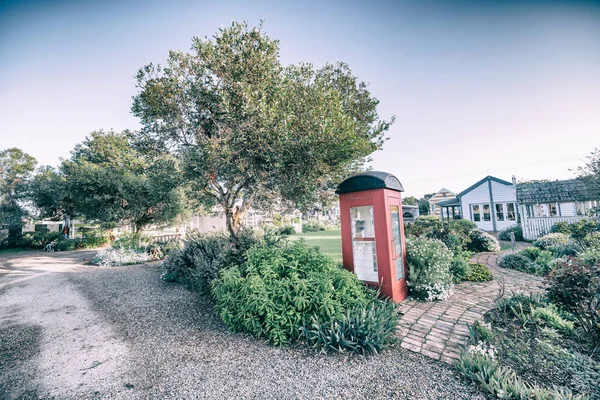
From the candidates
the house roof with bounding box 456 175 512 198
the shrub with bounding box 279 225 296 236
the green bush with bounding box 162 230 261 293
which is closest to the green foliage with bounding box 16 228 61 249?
the shrub with bounding box 279 225 296 236

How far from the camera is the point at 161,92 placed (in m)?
5.45

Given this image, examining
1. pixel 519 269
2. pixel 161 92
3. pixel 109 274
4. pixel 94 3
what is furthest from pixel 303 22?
pixel 109 274

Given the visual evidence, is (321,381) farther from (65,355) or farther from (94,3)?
(94,3)

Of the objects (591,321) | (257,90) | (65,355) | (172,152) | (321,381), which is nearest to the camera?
(321,381)

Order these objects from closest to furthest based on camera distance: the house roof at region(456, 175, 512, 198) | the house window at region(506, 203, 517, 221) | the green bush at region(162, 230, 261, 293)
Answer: the green bush at region(162, 230, 261, 293) → the house window at region(506, 203, 517, 221) → the house roof at region(456, 175, 512, 198)

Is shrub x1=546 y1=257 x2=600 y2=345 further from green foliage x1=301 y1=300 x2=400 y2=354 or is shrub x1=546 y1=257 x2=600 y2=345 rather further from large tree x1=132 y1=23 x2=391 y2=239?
large tree x1=132 y1=23 x2=391 y2=239

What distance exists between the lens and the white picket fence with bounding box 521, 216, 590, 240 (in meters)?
12.7

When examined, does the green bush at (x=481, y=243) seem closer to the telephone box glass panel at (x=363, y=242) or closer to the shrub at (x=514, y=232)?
the shrub at (x=514, y=232)

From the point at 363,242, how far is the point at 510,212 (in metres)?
21.0

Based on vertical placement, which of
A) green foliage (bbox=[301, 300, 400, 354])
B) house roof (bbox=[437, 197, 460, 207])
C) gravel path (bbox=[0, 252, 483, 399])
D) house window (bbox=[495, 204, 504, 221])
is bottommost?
gravel path (bbox=[0, 252, 483, 399])

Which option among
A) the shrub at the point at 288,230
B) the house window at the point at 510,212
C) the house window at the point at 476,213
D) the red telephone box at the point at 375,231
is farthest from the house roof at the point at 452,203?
the red telephone box at the point at 375,231

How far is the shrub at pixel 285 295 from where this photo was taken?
352 cm

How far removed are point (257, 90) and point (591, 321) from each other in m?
6.47

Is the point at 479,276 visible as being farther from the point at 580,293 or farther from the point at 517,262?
the point at 580,293
